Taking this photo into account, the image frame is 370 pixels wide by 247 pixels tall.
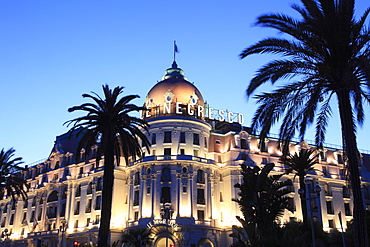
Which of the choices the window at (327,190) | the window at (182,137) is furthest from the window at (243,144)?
the window at (327,190)

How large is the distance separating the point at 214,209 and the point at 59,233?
3027cm

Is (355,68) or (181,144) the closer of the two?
(355,68)

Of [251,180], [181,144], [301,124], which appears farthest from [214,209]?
[301,124]

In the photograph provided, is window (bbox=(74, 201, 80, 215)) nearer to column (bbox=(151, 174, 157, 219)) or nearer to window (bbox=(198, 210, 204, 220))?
column (bbox=(151, 174, 157, 219))

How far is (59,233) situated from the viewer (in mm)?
73625

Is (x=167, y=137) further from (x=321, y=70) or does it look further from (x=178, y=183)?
(x=321, y=70)

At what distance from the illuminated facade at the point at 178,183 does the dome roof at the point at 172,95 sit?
165 millimetres

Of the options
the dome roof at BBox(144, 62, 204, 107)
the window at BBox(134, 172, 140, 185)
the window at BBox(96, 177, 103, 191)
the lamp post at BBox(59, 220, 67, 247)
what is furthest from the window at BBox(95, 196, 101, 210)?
the dome roof at BBox(144, 62, 204, 107)

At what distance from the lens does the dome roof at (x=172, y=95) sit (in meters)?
66.4

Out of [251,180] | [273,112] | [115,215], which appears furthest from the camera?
[115,215]

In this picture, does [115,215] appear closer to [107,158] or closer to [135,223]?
[135,223]

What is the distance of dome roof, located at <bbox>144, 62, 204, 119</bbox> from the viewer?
218 feet

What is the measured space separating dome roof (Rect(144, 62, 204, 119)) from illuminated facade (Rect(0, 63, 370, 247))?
0.17 m

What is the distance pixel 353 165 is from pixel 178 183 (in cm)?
4319
